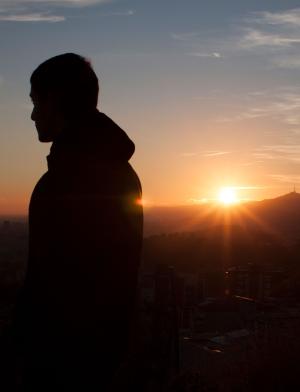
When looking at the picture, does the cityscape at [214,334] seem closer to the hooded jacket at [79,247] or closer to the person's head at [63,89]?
the hooded jacket at [79,247]

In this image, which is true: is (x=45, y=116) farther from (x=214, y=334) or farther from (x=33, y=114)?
(x=214, y=334)

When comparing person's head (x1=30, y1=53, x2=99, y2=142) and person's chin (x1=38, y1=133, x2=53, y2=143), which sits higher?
person's head (x1=30, y1=53, x2=99, y2=142)

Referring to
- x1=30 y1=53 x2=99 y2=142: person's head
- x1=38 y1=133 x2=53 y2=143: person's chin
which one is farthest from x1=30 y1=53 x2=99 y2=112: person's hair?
x1=38 y1=133 x2=53 y2=143: person's chin

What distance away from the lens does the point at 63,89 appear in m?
2.02

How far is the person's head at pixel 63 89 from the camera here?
6.60ft

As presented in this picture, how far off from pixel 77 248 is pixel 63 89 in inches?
21.6

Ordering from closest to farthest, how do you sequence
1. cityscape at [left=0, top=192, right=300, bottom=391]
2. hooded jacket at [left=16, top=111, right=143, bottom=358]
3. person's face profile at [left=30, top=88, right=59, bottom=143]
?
hooded jacket at [left=16, top=111, right=143, bottom=358], person's face profile at [left=30, top=88, right=59, bottom=143], cityscape at [left=0, top=192, right=300, bottom=391]

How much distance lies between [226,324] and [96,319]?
13.9m

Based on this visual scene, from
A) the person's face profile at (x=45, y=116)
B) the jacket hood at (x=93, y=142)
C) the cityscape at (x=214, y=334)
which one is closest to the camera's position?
the jacket hood at (x=93, y=142)

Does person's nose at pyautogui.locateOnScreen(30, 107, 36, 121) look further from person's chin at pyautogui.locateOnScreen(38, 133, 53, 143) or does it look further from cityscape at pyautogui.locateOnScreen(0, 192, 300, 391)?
cityscape at pyautogui.locateOnScreen(0, 192, 300, 391)

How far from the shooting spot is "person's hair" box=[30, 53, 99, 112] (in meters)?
2.01

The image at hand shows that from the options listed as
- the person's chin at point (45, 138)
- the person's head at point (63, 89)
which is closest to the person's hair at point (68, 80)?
the person's head at point (63, 89)

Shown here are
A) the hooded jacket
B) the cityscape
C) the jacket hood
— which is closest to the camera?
the hooded jacket

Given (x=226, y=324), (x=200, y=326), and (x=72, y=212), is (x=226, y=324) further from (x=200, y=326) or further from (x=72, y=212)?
(x=72, y=212)
